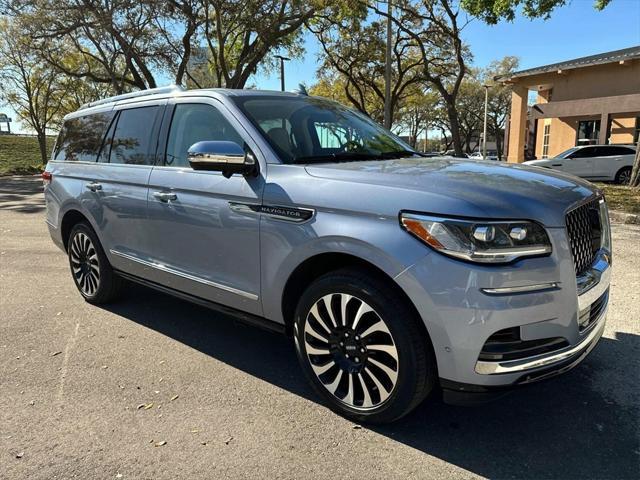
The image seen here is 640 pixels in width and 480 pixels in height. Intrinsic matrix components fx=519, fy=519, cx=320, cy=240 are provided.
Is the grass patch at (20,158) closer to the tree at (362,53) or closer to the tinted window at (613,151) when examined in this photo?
the tree at (362,53)

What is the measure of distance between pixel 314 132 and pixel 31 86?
115ft

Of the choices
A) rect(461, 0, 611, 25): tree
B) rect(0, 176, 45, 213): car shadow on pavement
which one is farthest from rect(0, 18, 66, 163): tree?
rect(461, 0, 611, 25): tree

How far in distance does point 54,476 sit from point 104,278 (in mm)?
2537

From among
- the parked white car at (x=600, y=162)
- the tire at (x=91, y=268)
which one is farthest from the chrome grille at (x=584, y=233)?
the parked white car at (x=600, y=162)

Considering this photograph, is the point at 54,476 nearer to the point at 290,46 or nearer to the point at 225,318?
the point at 225,318

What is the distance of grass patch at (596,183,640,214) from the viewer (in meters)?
9.50

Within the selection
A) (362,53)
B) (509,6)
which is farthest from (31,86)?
(509,6)

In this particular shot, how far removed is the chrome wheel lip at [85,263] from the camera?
486 centimetres

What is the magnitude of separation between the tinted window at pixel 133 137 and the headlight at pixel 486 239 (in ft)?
8.40

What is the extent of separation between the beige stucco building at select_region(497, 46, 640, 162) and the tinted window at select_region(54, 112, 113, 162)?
73.0ft

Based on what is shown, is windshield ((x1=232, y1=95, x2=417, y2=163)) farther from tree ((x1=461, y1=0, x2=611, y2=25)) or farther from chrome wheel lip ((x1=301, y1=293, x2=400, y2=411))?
tree ((x1=461, y1=0, x2=611, y2=25))

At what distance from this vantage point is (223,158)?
310cm

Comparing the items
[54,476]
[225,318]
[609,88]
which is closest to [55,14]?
[225,318]

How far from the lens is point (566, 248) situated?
2467 millimetres
